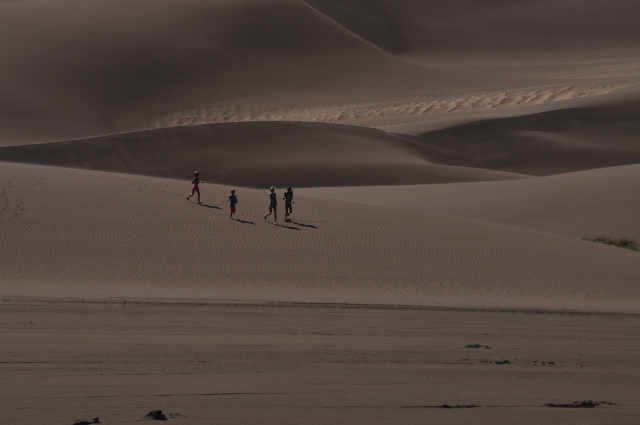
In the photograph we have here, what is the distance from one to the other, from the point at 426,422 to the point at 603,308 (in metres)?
5.73

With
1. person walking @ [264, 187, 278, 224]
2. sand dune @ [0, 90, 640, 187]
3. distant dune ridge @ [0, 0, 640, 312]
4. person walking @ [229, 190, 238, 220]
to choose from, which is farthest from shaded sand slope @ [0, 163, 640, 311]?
sand dune @ [0, 90, 640, 187]

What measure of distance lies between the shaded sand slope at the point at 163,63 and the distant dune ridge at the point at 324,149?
0.20m

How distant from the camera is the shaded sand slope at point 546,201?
19234 mm

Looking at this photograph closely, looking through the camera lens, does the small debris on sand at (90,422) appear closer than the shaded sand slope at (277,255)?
Yes

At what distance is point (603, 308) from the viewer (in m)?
11.2

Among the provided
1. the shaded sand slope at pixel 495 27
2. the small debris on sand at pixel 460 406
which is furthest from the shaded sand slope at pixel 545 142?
the shaded sand slope at pixel 495 27

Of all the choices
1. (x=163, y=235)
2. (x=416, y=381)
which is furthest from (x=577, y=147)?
(x=416, y=381)

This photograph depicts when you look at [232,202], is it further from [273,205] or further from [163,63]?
[163,63]

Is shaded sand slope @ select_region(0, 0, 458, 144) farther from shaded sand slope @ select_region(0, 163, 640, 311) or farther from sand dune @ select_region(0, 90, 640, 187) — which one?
shaded sand slope @ select_region(0, 163, 640, 311)

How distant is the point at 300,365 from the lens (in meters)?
7.36

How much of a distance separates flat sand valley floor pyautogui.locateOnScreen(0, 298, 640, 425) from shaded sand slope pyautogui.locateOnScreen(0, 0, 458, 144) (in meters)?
30.3

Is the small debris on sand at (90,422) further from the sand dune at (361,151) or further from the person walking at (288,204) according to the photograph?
the sand dune at (361,151)

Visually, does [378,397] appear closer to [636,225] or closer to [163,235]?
[163,235]

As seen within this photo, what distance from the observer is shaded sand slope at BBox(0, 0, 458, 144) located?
145 feet
